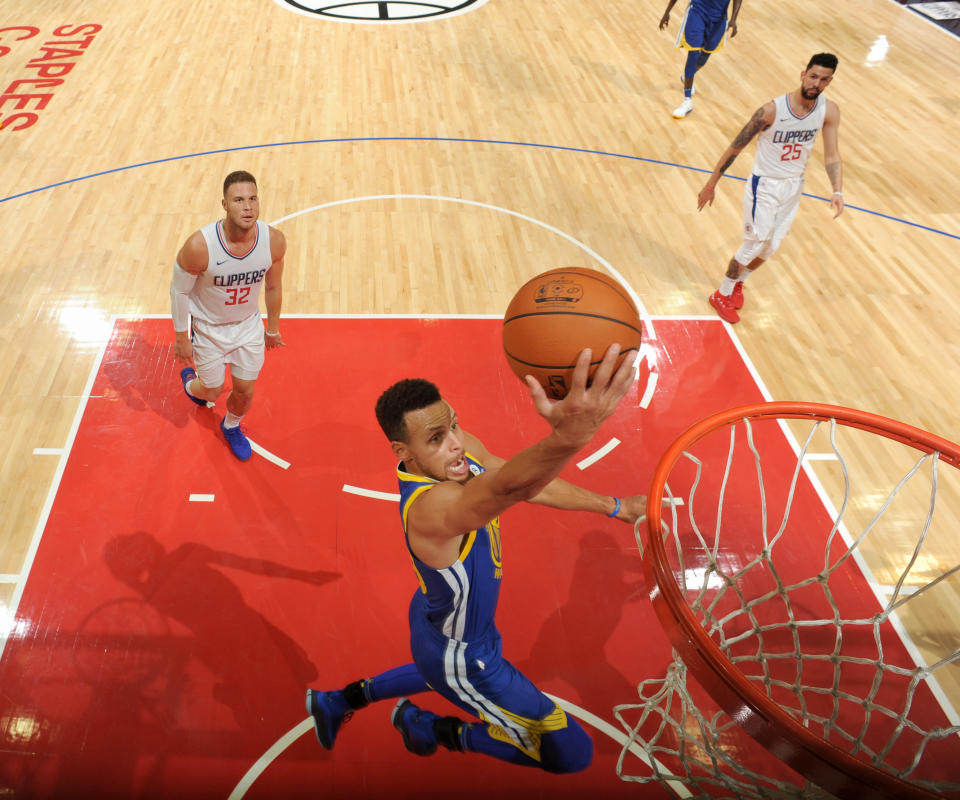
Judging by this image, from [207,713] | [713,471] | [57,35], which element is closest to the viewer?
[207,713]

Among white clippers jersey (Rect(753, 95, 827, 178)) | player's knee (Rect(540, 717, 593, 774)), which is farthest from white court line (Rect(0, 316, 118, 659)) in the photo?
white clippers jersey (Rect(753, 95, 827, 178))

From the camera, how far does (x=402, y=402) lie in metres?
2.44

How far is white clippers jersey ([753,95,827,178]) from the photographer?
509 cm

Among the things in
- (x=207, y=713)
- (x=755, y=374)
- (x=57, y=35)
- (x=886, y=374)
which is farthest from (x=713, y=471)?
(x=57, y=35)

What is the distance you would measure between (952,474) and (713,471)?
155cm

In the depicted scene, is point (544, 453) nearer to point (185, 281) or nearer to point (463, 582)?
point (463, 582)

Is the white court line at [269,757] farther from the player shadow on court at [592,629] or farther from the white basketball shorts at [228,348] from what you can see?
the white basketball shorts at [228,348]

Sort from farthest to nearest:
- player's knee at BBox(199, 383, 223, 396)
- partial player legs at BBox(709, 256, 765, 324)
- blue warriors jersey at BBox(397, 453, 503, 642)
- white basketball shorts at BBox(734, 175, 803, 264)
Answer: partial player legs at BBox(709, 256, 765, 324)
white basketball shorts at BBox(734, 175, 803, 264)
player's knee at BBox(199, 383, 223, 396)
blue warriors jersey at BBox(397, 453, 503, 642)

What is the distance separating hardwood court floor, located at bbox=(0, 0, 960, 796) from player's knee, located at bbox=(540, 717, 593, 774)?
7.18ft

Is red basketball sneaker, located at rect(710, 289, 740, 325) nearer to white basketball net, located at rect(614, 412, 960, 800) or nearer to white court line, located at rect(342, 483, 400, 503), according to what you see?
white basketball net, located at rect(614, 412, 960, 800)

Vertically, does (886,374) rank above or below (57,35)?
above

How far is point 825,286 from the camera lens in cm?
611

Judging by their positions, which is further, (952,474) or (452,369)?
(452,369)

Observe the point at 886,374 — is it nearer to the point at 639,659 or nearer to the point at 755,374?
the point at 755,374
